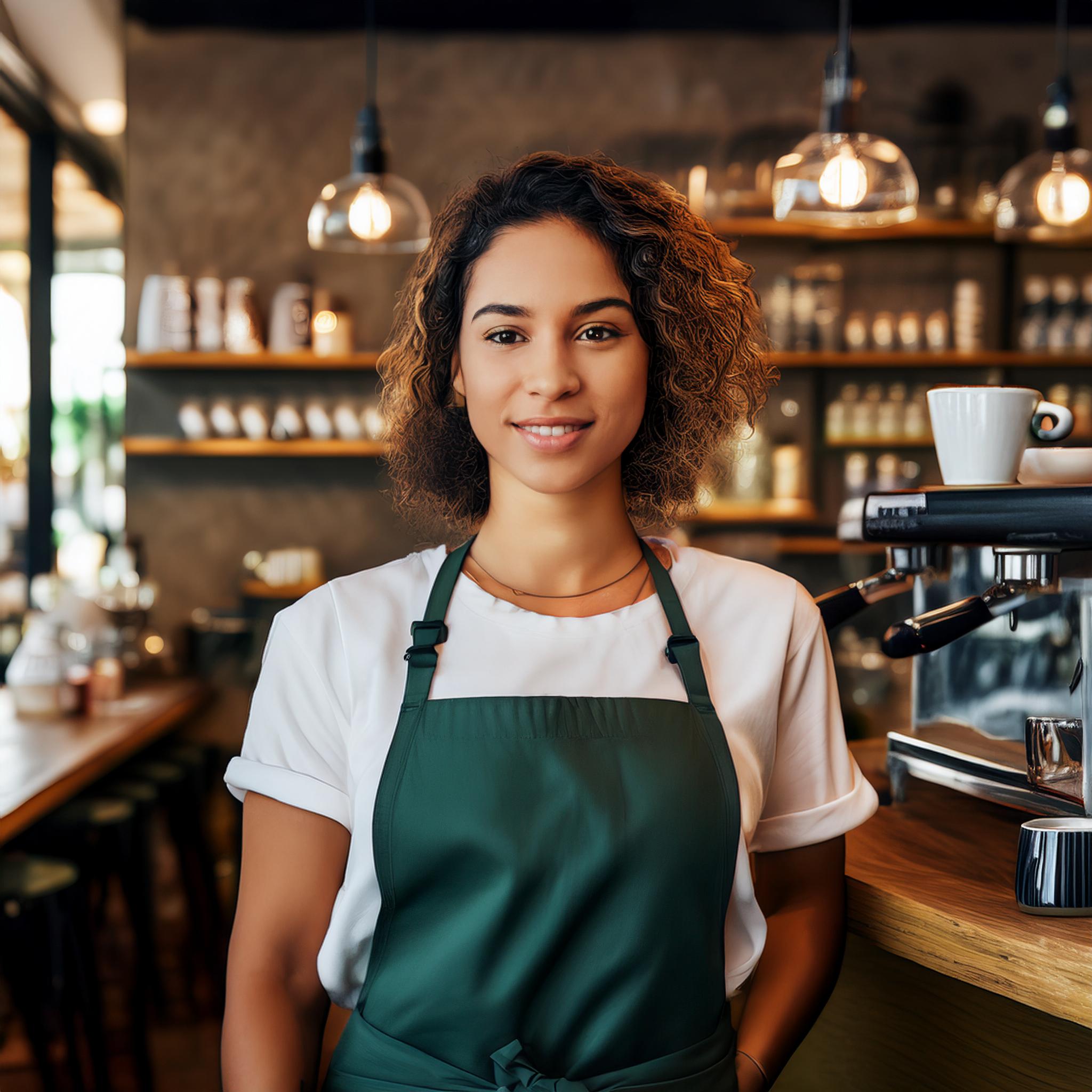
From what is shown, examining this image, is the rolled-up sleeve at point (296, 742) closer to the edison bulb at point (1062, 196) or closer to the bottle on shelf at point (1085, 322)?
the edison bulb at point (1062, 196)

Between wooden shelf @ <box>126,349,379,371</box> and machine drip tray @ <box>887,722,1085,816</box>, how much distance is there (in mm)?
2963

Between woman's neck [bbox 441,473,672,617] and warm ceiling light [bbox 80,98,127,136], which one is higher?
warm ceiling light [bbox 80,98,127,136]

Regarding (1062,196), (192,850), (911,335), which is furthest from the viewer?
(911,335)

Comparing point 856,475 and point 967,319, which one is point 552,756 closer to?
point 856,475

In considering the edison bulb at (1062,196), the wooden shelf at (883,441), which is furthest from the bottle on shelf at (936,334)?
the edison bulb at (1062,196)

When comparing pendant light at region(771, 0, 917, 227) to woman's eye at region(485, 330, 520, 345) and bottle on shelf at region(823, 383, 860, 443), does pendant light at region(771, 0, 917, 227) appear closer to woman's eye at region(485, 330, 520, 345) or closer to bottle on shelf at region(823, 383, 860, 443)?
woman's eye at region(485, 330, 520, 345)

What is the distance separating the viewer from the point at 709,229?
53.7 inches

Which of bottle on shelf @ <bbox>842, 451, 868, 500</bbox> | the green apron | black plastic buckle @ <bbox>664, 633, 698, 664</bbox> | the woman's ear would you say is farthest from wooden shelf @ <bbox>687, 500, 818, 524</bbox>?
the green apron

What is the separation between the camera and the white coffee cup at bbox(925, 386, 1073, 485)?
1.34m

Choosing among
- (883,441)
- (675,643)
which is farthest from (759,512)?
(675,643)

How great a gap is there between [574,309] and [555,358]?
6 cm

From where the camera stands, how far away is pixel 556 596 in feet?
4.09

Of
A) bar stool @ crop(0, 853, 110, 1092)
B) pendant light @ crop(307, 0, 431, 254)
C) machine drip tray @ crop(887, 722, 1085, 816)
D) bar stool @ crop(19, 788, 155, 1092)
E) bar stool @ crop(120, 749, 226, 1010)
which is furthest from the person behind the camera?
bar stool @ crop(120, 749, 226, 1010)

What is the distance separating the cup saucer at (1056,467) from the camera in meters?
A: 1.37
